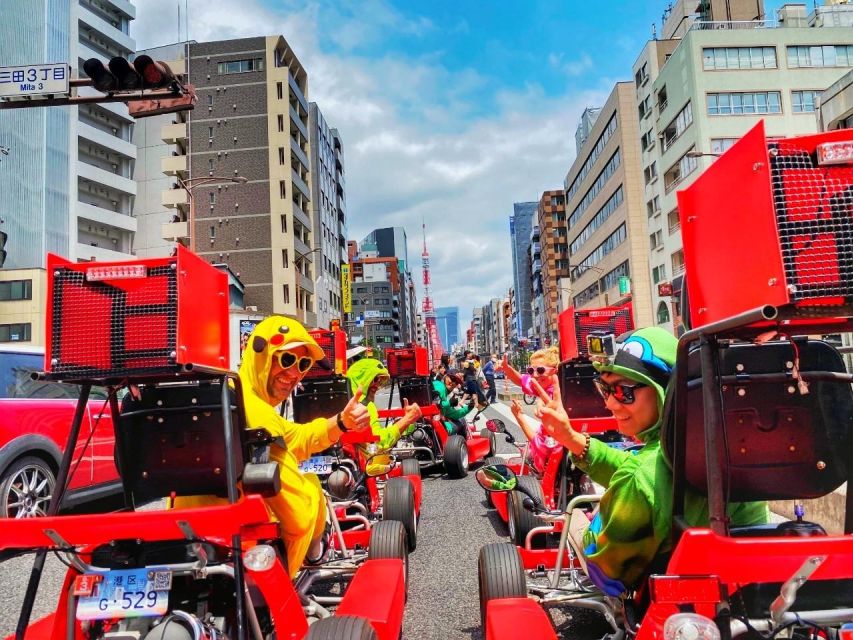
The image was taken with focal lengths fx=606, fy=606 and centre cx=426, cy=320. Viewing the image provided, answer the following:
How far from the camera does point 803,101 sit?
37.6m

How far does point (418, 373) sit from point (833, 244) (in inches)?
368

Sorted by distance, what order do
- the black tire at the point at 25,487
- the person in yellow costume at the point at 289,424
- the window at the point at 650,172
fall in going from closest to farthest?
the person in yellow costume at the point at 289,424
the black tire at the point at 25,487
the window at the point at 650,172

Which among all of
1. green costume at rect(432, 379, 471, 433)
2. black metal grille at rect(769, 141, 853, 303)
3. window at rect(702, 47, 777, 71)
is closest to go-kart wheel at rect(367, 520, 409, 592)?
black metal grille at rect(769, 141, 853, 303)

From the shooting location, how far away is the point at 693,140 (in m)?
37.6

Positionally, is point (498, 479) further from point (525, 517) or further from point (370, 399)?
point (370, 399)

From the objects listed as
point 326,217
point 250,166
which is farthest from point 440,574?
point 326,217

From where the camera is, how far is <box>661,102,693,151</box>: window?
127 feet

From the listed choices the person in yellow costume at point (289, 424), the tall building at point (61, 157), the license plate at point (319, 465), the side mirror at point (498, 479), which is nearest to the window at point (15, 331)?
the tall building at point (61, 157)

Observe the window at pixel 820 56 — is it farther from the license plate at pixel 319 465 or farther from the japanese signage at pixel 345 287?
the japanese signage at pixel 345 287

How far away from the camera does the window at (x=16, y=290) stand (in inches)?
1393

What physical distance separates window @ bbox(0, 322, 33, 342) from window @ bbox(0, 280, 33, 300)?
5.29ft

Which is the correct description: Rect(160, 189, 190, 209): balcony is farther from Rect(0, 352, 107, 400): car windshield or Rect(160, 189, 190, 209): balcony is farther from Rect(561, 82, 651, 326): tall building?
Rect(0, 352, 107, 400): car windshield

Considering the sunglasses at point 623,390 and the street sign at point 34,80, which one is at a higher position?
the street sign at point 34,80

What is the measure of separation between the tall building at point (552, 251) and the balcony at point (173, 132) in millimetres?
50488
